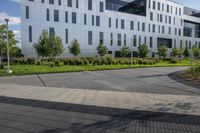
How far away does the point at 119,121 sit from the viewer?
6406 mm

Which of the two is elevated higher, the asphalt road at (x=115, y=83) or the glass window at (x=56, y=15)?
the glass window at (x=56, y=15)

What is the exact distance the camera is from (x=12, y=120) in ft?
20.9

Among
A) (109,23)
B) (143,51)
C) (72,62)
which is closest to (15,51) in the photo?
(72,62)

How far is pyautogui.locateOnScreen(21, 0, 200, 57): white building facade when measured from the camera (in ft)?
170

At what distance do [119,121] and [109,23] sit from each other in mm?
58870

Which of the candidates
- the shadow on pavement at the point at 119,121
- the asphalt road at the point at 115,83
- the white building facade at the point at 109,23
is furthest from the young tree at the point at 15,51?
the shadow on pavement at the point at 119,121

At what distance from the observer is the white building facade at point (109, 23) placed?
5169 centimetres

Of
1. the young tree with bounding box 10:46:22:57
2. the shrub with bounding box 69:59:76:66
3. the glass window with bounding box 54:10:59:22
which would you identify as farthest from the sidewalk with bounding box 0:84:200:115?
the glass window with bounding box 54:10:59:22

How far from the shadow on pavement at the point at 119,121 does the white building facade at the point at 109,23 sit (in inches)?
1817

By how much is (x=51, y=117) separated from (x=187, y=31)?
8774 cm

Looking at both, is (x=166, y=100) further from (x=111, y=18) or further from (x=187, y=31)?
(x=187, y=31)

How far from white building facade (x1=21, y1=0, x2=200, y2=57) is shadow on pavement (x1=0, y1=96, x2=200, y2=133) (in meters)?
46.2

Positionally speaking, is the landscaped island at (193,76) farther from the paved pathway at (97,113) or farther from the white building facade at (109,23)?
the white building facade at (109,23)

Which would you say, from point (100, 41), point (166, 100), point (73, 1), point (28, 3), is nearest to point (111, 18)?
point (100, 41)
